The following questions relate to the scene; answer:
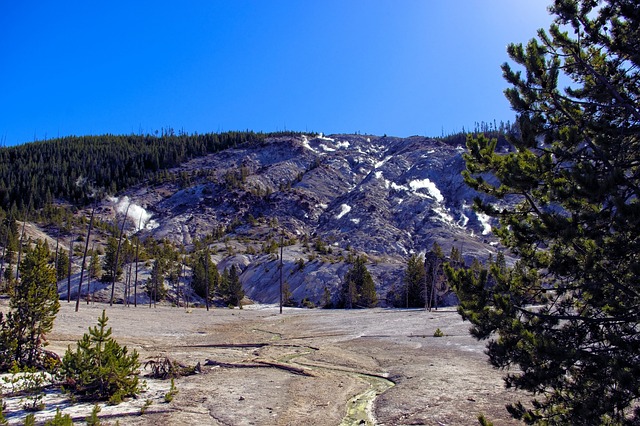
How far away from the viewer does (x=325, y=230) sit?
122500 mm

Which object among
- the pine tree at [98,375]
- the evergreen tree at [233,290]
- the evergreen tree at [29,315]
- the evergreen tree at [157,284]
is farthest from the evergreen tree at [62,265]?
the pine tree at [98,375]

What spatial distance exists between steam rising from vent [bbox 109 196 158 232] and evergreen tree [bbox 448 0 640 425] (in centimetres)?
13176

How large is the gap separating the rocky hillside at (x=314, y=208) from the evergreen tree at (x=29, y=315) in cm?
6039

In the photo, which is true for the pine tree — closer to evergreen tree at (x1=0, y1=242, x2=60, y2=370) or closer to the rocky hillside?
evergreen tree at (x1=0, y1=242, x2=60, y2=370)

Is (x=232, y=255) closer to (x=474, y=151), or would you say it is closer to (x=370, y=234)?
(x=370, y=234)

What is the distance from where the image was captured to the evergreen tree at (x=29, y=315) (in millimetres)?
12742

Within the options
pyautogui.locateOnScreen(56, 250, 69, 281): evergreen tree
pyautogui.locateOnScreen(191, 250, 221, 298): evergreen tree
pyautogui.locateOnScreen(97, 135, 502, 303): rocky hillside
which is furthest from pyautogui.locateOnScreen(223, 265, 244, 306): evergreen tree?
pyautogui.locateOnScreen(56, 250, 69, 281): evergreen tree

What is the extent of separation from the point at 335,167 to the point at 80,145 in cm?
11607

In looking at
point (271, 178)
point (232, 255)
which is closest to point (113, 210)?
point (271, 178)

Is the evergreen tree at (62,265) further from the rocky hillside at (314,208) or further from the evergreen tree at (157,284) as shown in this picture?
the rocky hillside at (314,208)

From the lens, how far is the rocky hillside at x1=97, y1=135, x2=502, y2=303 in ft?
286

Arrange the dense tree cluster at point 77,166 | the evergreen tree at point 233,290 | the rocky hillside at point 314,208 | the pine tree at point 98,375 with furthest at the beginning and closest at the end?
the dense tree cluster at point 77,166
the rocky hillside at point 314,208
the evergreen tree at point 233,290
the pine tree at point 98,375

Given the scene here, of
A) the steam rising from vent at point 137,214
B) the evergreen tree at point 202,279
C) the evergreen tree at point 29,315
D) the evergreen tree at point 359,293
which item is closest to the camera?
the evergreen tree at point 29,315

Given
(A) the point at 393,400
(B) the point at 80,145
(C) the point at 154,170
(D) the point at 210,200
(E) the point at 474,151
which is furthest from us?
(B) the point at 80,145
